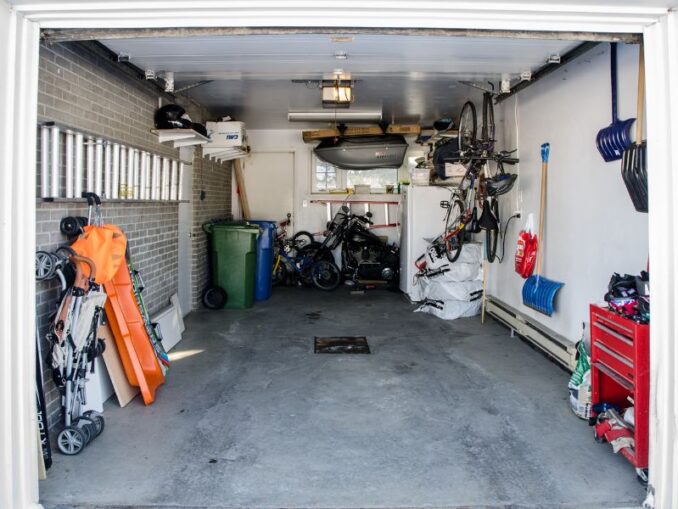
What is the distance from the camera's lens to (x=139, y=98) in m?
4.55

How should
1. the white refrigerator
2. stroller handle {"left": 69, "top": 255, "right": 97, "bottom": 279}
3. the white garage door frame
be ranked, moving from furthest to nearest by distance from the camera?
the white refrigerator, stroller handle {"left": 69, "top": 255, "right": 97, "bottom": 279}, the white garage door frame

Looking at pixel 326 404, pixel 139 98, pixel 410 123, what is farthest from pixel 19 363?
pixel 410 123

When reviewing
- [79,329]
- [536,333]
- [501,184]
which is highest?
[501,184]

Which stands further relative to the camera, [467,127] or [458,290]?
[458,290]

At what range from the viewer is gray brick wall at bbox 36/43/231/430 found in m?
3.02

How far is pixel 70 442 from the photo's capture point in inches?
110

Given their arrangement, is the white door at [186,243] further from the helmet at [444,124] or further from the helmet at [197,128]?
the helmet at [444,124]

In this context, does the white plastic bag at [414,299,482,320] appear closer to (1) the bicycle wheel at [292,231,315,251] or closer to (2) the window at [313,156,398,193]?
(1) the bicycle wheel at [292,231,315,251]

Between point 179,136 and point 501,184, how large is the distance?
317 cm

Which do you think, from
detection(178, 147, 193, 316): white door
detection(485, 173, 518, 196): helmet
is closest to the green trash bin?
detection(178, 147, 193, 316): white door

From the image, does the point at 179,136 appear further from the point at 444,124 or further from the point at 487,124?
the point at 444,124

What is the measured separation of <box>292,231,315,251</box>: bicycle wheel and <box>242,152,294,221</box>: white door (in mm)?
474

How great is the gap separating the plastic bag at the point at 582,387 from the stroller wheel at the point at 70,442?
2924mm

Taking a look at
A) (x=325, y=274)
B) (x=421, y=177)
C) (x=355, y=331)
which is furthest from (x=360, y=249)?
(x=355, y=331)
